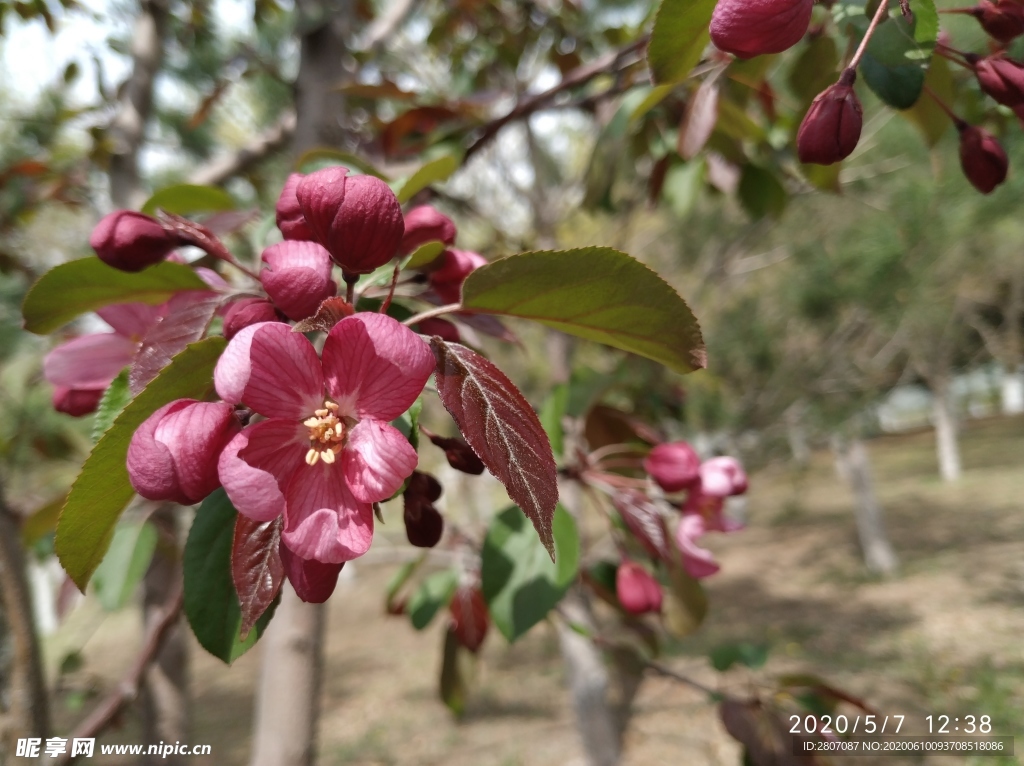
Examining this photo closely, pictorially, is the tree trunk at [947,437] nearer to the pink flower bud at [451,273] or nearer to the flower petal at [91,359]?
the pink flower bud at [451,273]

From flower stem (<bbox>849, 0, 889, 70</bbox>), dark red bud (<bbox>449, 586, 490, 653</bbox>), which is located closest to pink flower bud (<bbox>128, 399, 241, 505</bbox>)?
flower stem (<bbox>849, 0, 889, 70</bbox>)

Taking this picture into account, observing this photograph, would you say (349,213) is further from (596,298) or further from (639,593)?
(639,593)

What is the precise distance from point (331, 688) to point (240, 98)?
16.5ft

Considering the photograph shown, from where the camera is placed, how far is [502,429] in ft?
1.38

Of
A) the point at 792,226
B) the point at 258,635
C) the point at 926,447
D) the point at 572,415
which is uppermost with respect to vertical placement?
the point at 926,447

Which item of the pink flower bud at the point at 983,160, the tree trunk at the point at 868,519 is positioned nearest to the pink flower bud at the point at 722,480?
the pink flower bud at the point at 983,160

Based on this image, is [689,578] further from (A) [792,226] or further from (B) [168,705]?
(A) [792,226]

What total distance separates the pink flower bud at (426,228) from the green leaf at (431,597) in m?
1.06

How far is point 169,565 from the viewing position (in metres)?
1.41

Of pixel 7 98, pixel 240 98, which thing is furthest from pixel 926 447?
pixel 7 98

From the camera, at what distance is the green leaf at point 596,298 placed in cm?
46

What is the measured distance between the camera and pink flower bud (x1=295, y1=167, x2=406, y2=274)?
0.46 metres

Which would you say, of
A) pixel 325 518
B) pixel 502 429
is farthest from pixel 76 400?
pixel 502 429

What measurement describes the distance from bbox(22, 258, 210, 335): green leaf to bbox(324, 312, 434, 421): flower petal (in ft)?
0.81
